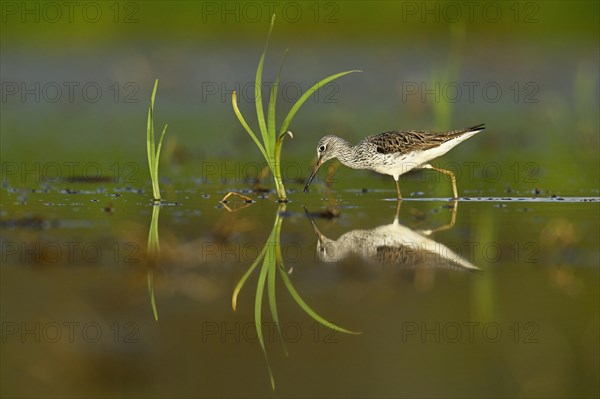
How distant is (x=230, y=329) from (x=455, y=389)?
5.00 feet

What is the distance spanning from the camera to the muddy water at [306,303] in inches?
215

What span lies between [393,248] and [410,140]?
418cm

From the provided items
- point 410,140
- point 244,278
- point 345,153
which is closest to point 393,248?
point 244,278

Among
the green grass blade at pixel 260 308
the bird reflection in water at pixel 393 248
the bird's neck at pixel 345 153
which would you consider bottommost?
the green grass blade at pixel 260 308

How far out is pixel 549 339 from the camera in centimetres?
593

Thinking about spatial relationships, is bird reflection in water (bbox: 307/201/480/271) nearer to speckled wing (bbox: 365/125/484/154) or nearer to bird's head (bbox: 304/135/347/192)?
speckled wing (bbox: 365/125/484/154)

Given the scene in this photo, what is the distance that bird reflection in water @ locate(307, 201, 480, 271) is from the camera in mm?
7855

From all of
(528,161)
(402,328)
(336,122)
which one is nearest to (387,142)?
(528,161)

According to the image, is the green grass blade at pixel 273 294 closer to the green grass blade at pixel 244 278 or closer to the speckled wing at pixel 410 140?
the green grass blade at pixel 244 278

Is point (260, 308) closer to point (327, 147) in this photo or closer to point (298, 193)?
point (298, 193)

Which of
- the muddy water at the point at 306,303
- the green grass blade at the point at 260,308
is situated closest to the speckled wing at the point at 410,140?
the muddy water at the point at 306,303

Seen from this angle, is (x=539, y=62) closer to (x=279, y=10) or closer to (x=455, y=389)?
(x=279, y=10)

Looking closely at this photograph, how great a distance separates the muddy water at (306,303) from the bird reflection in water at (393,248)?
2cm

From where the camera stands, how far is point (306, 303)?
6.75 metres
